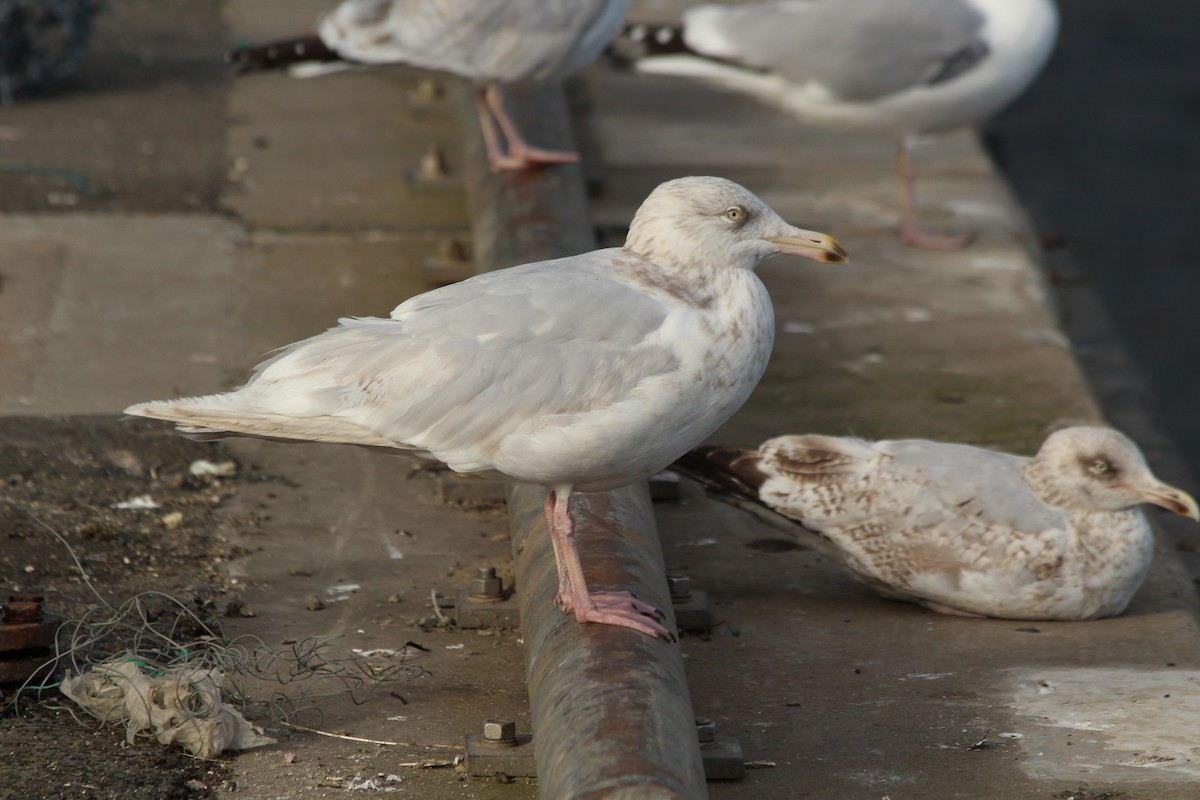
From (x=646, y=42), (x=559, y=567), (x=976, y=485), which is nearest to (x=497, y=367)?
(x=559, y=567)

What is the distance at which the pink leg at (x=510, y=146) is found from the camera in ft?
21.5

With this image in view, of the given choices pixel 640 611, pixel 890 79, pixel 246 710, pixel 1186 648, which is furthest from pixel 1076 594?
pixel 890 79

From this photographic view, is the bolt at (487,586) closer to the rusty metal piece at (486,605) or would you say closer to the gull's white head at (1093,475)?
the rusty metal piece at (486,605)

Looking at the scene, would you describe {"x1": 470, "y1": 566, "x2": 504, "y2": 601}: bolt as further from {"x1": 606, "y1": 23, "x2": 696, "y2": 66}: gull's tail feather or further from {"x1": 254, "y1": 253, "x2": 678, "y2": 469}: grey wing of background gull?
{"x1": 606, "y1": 23, "x2": 696, "y2": 66}: gull's tail feather

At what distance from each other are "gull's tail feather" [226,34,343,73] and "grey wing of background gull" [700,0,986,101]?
5.70ft

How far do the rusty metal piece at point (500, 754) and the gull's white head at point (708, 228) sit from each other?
3.53ft

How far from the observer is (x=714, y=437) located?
5289 millimetres

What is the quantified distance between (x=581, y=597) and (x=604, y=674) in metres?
0.35

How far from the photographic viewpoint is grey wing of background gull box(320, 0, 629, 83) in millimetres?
6461

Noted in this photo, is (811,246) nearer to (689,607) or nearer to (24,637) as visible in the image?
(689,607)

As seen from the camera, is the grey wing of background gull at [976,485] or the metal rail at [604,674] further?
the grey wing of background gull at [976,485]

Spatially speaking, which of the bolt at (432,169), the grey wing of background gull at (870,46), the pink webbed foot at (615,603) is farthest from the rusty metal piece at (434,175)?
the pink webbed foot at (615,603)

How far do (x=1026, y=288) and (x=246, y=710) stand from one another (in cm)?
395

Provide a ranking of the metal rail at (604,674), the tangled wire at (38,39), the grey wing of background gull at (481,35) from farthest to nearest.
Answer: the tangled wire at (38,39) → the grey wing of background gull at (481,35) → the metal rail at (604,674)
